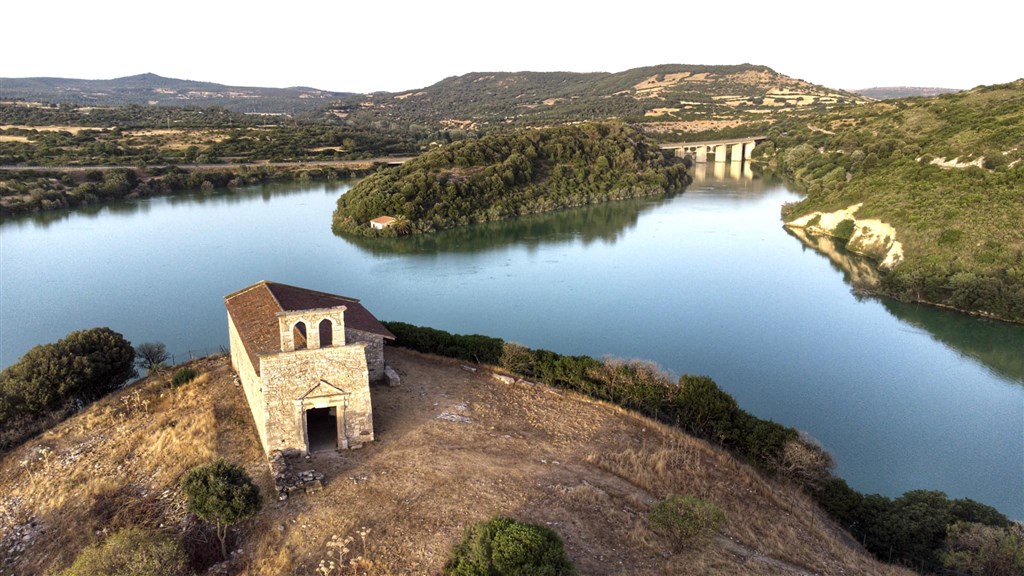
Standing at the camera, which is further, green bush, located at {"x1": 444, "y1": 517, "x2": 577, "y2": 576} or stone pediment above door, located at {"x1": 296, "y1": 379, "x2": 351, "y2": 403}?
stone pediment above door, located at {"x1": 296, "y1": 379, "x2": 351, "y2": 403}

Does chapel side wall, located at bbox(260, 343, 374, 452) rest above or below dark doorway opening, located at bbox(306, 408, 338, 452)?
above

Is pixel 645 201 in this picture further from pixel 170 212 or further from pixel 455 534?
pixel 455 534

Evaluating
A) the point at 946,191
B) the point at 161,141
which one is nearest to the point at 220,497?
the point at 946,191

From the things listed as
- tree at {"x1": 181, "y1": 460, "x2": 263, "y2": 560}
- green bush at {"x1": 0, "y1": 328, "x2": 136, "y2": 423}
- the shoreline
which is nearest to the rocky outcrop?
tree at {"x1": 181, "y1": 460, "x2": 263, "y2": 560}

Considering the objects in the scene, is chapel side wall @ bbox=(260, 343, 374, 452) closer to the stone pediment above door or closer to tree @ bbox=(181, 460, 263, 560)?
the stone pediment above door

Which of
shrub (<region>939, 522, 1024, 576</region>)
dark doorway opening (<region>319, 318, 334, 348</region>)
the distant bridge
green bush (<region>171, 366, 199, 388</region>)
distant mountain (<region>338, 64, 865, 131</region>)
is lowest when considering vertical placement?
shrub (<region>939, 522, 1024, 576</region>)

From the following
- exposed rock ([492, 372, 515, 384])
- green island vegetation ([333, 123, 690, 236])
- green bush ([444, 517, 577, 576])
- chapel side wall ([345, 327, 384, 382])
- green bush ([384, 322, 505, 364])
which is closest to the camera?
green bush ([444, 517, 577, 576])

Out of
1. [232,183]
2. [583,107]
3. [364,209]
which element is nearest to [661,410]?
[364,209]
